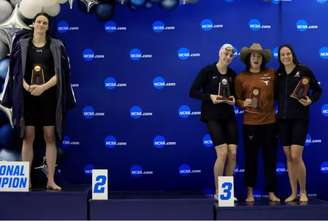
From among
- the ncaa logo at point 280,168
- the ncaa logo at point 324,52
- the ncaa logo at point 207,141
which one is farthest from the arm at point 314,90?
the ncaa logo at point 207,141

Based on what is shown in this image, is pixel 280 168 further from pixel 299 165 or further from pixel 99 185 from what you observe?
pixel 99 185

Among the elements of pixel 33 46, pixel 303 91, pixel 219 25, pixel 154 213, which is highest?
pixel 219 25

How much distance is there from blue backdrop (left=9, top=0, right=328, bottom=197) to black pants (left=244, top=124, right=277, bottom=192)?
0.73 metres

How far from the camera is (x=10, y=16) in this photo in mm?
5055

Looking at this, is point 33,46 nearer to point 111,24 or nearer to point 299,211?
point 111,24

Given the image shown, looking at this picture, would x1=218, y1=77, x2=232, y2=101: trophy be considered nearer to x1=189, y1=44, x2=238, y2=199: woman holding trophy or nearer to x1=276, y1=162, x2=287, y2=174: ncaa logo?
x1=189, y1=44, x2=238, y2=199: woman holding trophy

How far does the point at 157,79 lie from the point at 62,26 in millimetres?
1187

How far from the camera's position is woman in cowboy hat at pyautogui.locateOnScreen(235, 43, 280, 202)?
465 centimetres

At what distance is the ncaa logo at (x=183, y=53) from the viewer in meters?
5.46

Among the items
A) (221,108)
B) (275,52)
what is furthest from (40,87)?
(275,52)

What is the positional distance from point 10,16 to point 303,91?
298 centimetres

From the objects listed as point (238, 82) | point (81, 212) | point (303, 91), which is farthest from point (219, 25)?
point (81, 212)

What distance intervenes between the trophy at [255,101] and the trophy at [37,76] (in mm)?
1913

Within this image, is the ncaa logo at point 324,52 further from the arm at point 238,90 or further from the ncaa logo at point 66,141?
the ncaa logo at point 66,141
